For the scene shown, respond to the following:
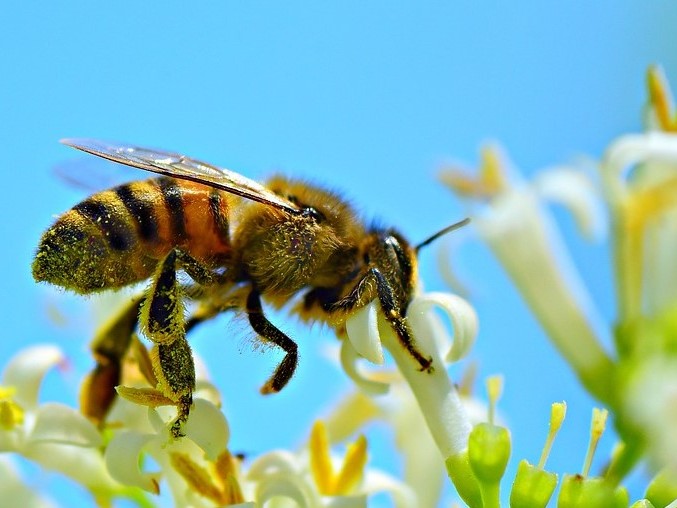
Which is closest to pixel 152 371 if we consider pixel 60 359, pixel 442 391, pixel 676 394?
pixel 60 359

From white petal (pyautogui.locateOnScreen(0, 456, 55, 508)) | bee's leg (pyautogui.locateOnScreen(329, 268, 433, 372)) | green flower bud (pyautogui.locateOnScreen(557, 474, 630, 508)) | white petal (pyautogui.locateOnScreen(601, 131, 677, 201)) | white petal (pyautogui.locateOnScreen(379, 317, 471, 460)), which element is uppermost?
white petal (pyautogui.locateOnScreen(601, 131, 677, 201))

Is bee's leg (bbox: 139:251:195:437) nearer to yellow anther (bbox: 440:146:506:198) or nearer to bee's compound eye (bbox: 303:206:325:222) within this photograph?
bee's compound eye (bbox: 303:206:325:222)

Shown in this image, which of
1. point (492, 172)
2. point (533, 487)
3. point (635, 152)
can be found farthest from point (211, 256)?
point (492, 172)

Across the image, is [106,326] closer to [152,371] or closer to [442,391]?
[152,371]

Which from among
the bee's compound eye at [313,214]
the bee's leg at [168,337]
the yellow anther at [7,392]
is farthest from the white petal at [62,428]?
the bee's compound eye at [313,214]

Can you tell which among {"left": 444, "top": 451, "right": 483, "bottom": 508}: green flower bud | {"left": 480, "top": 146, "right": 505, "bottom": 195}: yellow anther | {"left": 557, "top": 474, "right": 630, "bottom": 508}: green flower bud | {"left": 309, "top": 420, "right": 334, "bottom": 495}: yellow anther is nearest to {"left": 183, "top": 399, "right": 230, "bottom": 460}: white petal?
{"left": 309, "top": 420, "right": 334, "bottom": 495}: yellow anther

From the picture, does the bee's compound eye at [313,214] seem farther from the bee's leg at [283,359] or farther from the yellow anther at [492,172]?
the yellow anther at [492,172]
